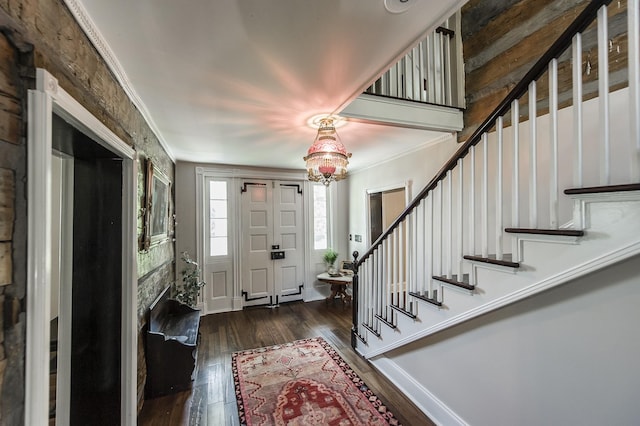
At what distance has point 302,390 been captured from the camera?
225 cm

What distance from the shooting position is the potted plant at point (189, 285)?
11.4 feet

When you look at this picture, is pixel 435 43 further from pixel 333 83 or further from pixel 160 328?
pixel 160 328

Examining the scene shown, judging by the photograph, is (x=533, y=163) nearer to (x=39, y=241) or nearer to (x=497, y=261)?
(x=497, y=261)

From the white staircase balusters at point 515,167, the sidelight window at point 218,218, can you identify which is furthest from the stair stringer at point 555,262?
the sidelight window at point 218,218

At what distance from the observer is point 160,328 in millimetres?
2541

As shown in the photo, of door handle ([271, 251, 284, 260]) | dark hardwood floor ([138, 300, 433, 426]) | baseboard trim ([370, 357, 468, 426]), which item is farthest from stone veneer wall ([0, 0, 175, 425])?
door handle ([271, 251, 284, 260])

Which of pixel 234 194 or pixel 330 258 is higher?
pixel 234 194

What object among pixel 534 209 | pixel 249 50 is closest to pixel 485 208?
pixel 534 209

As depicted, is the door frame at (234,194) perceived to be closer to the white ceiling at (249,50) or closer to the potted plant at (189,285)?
the potted plant at (189,285)

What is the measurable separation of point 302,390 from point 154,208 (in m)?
2.12

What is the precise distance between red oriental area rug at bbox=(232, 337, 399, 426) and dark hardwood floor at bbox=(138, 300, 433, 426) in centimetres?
10

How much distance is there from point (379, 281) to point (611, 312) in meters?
1.53

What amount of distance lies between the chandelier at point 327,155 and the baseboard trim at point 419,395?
187 centimetres

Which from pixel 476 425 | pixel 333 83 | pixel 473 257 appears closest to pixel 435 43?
pixel 333 83
